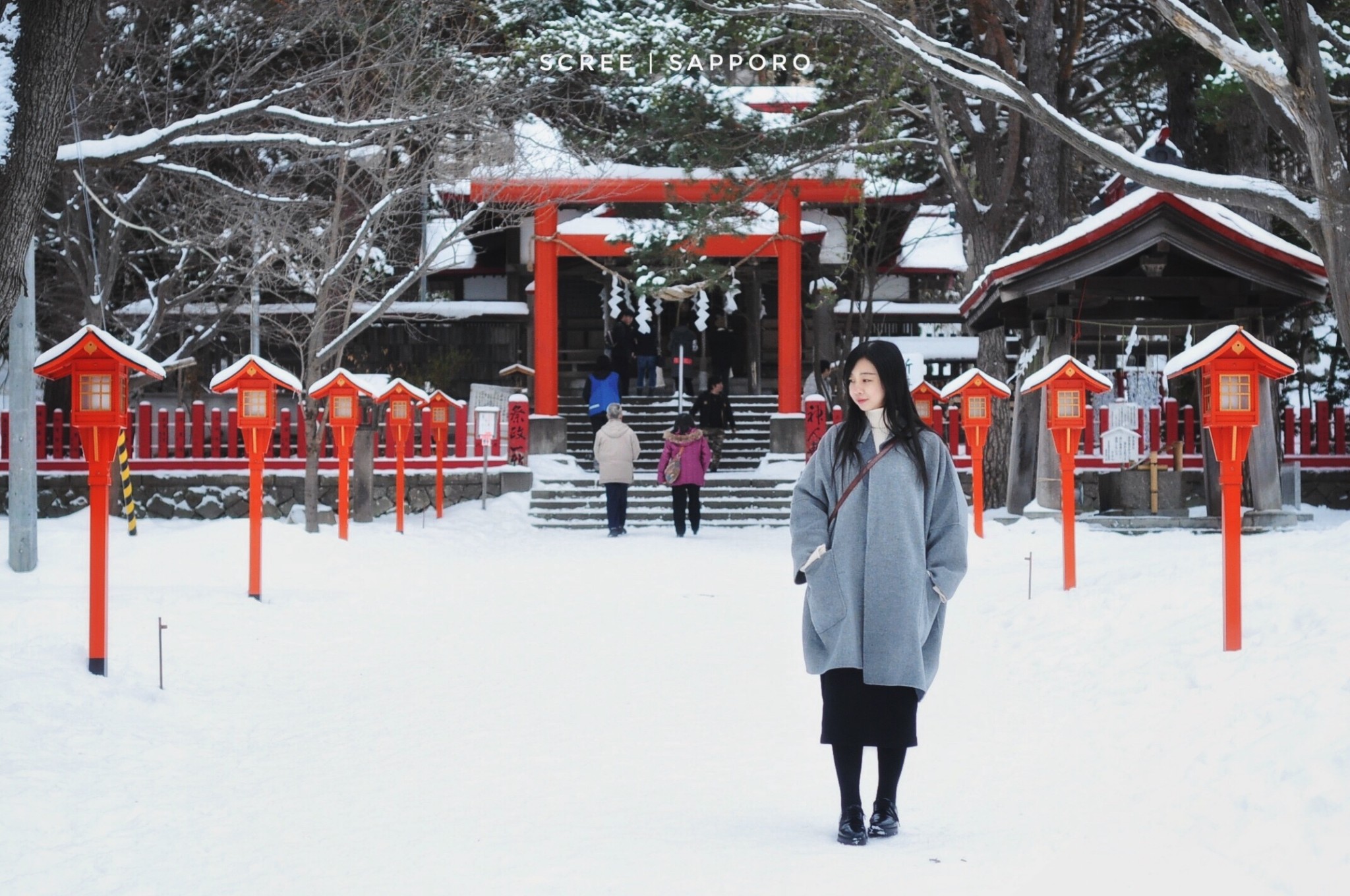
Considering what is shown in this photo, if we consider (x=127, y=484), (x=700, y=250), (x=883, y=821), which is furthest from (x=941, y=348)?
(x=883, y=821)

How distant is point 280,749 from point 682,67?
13.5 meters

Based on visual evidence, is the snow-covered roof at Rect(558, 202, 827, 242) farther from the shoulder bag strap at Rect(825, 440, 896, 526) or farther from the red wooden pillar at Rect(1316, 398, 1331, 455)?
the shoulder bag strap at Rect(825, 440, 896, 526)

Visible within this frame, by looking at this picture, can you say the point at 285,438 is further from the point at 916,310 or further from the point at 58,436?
the point at 916,310

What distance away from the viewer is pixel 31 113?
5.46 m

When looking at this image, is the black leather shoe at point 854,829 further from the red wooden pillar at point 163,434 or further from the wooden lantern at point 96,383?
the red wooden pillar at point 163,434

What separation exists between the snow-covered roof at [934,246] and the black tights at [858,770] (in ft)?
79.6

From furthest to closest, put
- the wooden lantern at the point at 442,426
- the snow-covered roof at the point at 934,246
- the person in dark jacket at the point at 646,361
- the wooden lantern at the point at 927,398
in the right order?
1. the snow-covered roof at the point at 934,246
2. the person in dark jacket at the point at 646,361
3. the wooden lantern at the point at 442,426
4. the wooden lantern at the point at 927,398

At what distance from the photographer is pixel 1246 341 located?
7160 millimetres

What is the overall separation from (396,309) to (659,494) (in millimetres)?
7798

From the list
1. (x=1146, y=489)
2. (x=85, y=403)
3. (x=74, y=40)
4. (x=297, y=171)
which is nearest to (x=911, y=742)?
(x=74, y=40)

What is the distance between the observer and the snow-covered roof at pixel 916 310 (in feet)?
92.4

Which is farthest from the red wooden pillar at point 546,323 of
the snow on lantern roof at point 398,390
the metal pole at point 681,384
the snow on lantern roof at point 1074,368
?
the snow on lantern roof at point 1074,368

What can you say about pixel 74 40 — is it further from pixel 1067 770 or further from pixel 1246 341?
pixel 1246 341

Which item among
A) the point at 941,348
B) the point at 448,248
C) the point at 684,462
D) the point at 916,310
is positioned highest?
the point at 448,248
